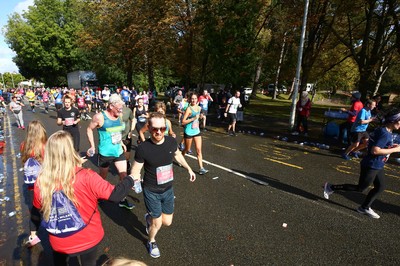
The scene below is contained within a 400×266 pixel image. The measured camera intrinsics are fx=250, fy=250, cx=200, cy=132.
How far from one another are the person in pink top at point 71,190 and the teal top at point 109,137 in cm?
254

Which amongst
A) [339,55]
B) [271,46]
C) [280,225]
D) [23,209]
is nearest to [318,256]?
[280,225]

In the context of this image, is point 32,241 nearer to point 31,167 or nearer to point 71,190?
point 31,167

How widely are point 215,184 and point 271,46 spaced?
107 ft

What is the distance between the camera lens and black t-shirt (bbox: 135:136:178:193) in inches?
129

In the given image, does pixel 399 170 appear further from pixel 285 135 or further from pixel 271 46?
pixel 271 46

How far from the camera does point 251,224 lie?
448 centimetres

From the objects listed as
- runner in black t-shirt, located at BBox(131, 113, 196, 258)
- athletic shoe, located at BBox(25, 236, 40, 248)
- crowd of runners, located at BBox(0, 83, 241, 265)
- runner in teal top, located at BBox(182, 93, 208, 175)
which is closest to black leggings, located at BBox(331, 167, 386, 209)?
crowd of runners, located at BBox(0, 83, 241, 265)

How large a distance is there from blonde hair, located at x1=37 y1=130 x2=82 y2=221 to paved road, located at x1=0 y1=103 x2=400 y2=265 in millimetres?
1988

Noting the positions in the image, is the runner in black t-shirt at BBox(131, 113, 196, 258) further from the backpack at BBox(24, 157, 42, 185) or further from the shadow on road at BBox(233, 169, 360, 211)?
the shadow on road at BBox(233, 169, 360, 211)

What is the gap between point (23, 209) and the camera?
16.5ft

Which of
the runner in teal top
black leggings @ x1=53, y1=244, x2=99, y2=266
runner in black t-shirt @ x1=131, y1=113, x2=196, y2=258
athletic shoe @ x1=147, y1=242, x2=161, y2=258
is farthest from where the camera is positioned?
the runner in teal top

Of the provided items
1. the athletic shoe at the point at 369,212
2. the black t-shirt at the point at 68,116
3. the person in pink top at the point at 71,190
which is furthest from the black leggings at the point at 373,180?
the black t-shirt at the point at 68,116

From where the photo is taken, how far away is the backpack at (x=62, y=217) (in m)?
2.12

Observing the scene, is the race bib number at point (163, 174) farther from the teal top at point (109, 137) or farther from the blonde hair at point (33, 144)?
the teal top at point (109, 137)
